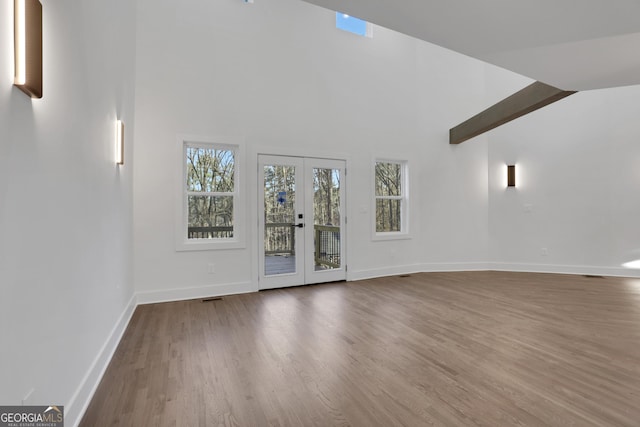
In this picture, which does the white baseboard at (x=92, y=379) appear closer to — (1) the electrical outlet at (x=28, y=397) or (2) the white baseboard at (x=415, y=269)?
(1) the electrical outlet at (x=28, y=397)

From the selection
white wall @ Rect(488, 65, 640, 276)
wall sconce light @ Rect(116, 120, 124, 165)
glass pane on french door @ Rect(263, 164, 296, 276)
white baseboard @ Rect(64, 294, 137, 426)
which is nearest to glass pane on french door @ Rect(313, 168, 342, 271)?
glass pane on french door @ Rect(263, 164, 296, 276)

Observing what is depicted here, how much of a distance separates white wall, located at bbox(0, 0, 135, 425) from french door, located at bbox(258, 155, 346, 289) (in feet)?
7.53

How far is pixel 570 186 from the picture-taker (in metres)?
5.95

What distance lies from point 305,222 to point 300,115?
1745mm

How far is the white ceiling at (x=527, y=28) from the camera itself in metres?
2.07

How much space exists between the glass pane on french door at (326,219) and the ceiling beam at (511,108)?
262 cm

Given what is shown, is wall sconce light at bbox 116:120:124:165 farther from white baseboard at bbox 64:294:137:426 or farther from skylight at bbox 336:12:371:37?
skylight at bbox 336:12:371:37

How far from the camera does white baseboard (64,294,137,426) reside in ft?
5.57

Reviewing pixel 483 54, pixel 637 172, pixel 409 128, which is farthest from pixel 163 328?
pixel 637 172

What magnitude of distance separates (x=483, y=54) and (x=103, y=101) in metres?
3.17

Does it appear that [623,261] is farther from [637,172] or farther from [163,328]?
[163,328]

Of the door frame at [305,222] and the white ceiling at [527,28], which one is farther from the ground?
the white ceiling at [527,28]

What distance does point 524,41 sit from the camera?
2486mm

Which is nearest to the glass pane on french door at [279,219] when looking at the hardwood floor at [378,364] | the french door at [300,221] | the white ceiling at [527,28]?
the french door at [300,221]
